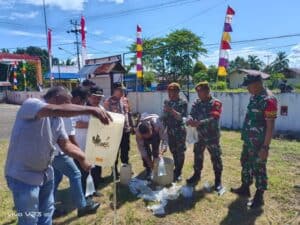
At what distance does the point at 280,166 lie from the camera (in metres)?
6.42

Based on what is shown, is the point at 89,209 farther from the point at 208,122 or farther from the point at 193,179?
the point at 208,122

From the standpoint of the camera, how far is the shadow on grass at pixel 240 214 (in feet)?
13.3

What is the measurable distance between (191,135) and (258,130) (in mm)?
1255

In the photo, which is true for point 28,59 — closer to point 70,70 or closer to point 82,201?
point 70,70

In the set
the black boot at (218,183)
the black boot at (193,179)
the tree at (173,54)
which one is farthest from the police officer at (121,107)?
the tree at (173,54)

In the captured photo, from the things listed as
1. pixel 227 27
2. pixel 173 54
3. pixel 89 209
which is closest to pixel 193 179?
pixel 89 209

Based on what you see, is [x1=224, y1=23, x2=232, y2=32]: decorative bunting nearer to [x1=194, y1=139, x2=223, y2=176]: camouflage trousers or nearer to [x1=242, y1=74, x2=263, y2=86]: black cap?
[x1=194, y1=139, x2=223, y2=176]: camouflage trousers

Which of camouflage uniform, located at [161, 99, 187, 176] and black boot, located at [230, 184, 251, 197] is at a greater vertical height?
camouflage uniform, located at [161, 99, 187, 176]

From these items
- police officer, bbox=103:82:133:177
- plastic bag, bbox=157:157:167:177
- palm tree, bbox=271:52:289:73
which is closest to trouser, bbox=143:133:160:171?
plastic bag, bbox=157:157:167:177

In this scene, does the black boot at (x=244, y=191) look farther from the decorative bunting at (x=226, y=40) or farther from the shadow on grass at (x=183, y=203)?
the decorative bunting at (x=226, y=40)

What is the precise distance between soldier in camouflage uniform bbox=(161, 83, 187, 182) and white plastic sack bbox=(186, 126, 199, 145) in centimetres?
6

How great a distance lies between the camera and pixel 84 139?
4.46m

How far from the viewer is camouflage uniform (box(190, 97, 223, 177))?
476 cm

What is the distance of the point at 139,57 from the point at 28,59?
28338 millimetres
